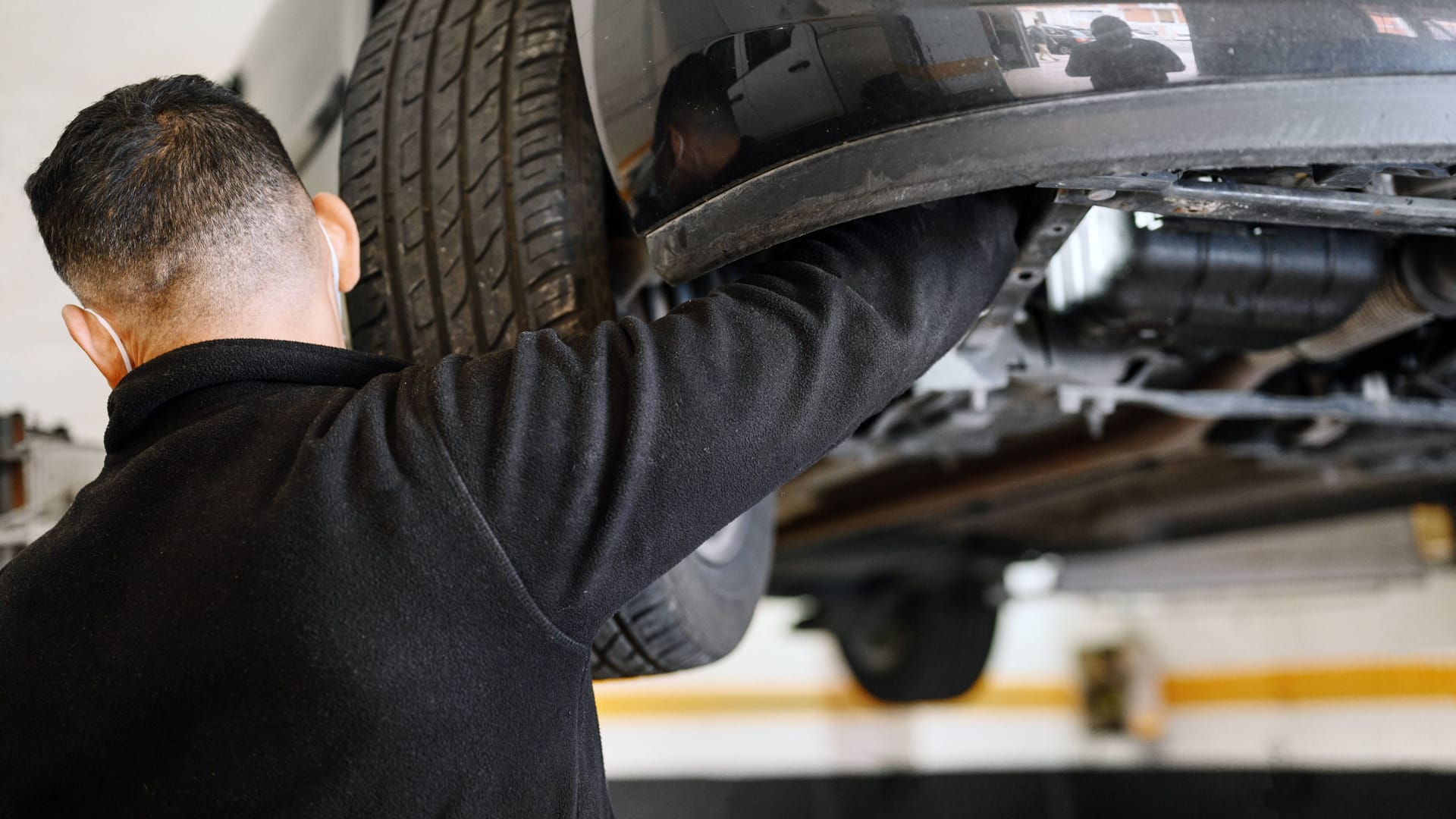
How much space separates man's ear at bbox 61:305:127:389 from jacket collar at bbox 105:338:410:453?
77mm

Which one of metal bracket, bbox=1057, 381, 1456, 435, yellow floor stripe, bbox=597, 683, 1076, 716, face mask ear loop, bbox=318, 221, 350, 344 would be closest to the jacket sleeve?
face mask ear loop, bbox=318, 221, 350, 344

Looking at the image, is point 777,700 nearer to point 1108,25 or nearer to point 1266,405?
point 1266,405

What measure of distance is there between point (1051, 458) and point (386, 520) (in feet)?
6.03

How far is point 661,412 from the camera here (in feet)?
2.67

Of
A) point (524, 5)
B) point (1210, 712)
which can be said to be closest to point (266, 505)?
point (524, 5)

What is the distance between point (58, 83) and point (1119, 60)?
10.1 feet

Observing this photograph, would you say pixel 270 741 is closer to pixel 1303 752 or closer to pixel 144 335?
pixel 144 335

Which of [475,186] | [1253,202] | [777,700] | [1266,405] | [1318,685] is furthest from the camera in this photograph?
[777,700]

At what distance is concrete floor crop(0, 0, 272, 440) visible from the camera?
9.85ft

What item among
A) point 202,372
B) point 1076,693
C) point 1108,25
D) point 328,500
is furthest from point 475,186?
point 1076,693

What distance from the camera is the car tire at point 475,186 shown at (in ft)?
3.95

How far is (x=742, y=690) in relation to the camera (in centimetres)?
707

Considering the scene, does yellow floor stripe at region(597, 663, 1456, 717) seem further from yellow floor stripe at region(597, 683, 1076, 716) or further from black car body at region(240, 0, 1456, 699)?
black car body at region(240, 0, 1456, 699)

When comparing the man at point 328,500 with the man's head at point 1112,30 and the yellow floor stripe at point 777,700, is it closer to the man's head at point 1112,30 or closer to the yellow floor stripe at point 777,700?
the man's head at point 1112,30
